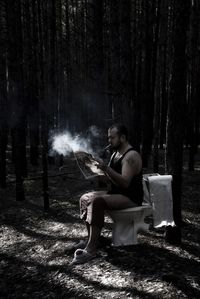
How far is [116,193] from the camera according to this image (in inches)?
211

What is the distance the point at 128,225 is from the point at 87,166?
0.99 metres

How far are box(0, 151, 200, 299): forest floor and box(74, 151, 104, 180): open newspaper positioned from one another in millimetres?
1052

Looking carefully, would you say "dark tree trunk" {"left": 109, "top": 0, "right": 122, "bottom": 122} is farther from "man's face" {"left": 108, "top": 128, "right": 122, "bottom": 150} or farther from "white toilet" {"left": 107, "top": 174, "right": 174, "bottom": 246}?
"white toilet" {"left": 107, "top": 174, "right": 174, "bottom": 246}

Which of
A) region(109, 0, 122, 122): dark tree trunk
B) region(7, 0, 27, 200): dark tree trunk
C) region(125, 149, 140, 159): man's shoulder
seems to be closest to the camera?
region(125, 149, 140, 159): man's shoulder

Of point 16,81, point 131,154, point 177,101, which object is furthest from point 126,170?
point 16,81

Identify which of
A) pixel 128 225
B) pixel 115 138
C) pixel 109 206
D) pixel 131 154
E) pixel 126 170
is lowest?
pixel 128 225

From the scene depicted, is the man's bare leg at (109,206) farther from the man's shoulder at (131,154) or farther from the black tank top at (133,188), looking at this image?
the man's shoulder at (131,154)

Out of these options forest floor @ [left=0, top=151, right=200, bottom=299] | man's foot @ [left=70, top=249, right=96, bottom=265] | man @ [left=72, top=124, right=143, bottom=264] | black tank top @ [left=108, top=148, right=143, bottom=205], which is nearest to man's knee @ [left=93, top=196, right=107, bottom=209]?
man @ [left=72, top=124, right=143, bottom=264]

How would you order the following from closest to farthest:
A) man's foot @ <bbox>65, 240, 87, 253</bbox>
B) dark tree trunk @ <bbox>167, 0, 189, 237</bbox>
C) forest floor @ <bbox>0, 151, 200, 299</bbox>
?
forest floor @ <bbox>0, 151, 200, 299</bbox>
dark tree trunk @ <bbox>167, 0, 189, 237</bbox>
man's foot @ <bbox>65, 240, 87, 253</bbox>

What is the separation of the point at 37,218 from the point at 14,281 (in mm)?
3002

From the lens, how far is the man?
508 centimetres

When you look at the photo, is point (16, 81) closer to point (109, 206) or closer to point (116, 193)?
point (116, 193)

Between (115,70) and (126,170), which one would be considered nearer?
(126,170)

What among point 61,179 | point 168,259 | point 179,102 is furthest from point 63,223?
point 61,179
